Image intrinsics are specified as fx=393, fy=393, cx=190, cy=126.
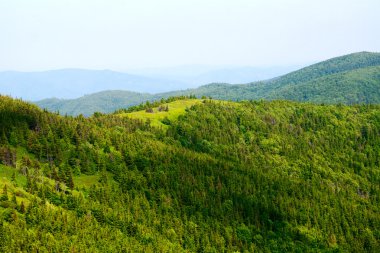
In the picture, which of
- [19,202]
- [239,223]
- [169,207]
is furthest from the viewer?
[239,223]

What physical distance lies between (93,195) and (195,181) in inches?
2377

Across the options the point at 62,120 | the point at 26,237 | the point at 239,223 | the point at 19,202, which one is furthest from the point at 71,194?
the point at 239,223

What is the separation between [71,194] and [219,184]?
82.2m

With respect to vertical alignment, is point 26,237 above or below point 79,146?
below

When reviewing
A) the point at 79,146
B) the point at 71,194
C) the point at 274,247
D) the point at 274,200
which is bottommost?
the point at 274,247

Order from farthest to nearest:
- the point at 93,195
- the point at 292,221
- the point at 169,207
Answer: the point at 292,221 → the point at 169,207 → the point at 93,195

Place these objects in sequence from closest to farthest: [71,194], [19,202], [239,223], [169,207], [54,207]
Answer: [19,202], [54,207], [71,194], [169,207], [239,223]

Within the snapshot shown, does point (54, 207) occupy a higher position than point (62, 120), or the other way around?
A: point (62, 120)

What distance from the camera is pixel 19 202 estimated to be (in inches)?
3962

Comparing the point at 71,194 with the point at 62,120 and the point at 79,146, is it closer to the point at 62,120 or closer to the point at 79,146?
the point at 79,146

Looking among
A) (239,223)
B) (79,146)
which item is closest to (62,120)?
(79,146)

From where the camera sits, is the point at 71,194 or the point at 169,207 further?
the point at 169,207

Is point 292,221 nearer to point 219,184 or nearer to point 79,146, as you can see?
point 219,184

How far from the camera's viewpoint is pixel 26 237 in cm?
8669
